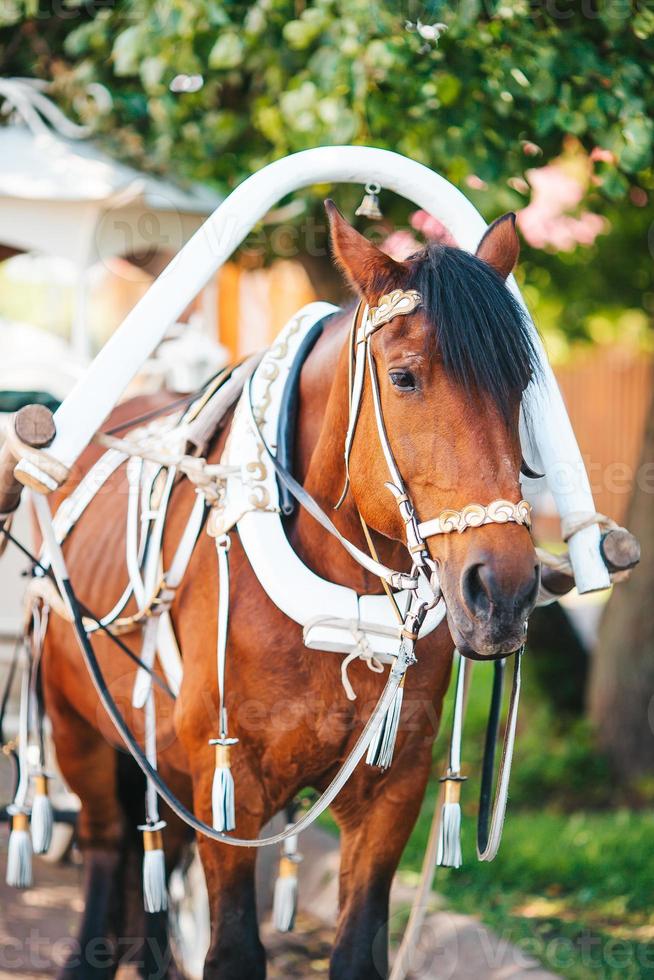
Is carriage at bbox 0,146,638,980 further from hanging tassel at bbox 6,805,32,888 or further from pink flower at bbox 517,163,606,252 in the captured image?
pink flower at bbox 517,163,606,252

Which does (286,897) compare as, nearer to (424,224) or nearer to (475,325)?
(475,325)

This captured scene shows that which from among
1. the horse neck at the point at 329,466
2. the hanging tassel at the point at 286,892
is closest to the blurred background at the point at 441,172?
the horse neck at the point at 329,466

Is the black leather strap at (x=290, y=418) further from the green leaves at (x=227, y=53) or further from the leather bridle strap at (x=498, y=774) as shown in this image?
the green leaves at (x=227, y=53)

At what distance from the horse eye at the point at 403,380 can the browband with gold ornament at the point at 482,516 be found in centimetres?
27

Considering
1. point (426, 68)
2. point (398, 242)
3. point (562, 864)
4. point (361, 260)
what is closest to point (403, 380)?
point (361, 260)

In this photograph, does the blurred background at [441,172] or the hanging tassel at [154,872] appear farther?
the blurred background at [441,172]

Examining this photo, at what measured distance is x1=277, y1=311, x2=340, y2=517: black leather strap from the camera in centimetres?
276

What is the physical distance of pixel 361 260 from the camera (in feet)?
7.84

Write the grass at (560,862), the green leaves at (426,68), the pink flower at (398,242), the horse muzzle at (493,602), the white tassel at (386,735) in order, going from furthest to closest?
the pink flower at (398,242) < the grass at (560,862) < the green leaves at (426,68) < the white tassel at (386,735) < the horse muzzle at (493,602)

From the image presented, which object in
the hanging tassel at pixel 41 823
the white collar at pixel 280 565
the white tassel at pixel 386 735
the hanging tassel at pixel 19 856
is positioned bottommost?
the hanging tassel at pixel 19 856

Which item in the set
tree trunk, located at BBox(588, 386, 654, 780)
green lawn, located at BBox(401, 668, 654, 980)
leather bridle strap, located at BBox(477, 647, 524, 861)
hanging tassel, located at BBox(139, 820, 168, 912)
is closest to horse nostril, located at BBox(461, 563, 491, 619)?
leather bridle strap, located at BBox(477, 647, 524, 861)

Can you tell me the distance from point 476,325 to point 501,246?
394mm

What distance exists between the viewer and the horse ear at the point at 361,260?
2.37m

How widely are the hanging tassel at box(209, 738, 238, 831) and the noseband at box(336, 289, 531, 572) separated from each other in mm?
648
